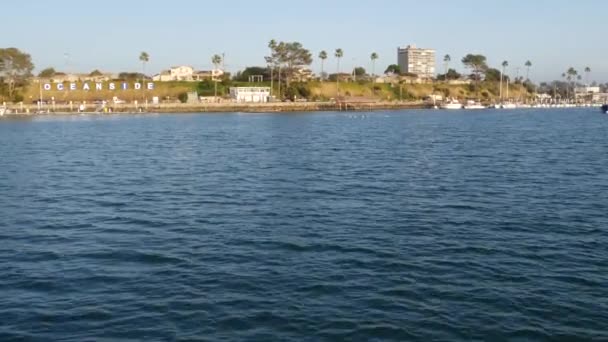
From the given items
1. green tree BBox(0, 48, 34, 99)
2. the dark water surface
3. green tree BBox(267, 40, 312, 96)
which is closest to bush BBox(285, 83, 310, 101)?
green tree BBox(267, 40, 312, 96)

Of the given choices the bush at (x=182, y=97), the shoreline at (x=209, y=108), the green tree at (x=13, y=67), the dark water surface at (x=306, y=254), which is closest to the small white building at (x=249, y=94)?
the shoreline at (x=209, y=108)

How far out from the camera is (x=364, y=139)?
70.2 metres

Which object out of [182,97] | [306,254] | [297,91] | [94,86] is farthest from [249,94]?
[306,254]

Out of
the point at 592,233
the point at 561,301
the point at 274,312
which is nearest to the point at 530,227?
the point at 592,233

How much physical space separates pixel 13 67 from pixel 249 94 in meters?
63.4

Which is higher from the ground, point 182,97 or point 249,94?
point 249,94

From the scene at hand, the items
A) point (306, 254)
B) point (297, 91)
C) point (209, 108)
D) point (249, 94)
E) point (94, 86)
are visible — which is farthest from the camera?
point (297, 91)

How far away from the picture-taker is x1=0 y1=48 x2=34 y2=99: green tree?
16300 centimetres

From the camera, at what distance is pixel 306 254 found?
64.2 feet

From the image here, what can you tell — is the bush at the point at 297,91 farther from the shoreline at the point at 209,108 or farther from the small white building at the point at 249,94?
the small white building at the point at 249,94

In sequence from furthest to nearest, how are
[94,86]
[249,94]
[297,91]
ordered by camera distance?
[297,91]
[94,86]
[249,94]

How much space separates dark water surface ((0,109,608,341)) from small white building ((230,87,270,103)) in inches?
5117

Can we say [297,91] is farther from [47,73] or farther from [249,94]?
[47,73]

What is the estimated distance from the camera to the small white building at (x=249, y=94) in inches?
6698
